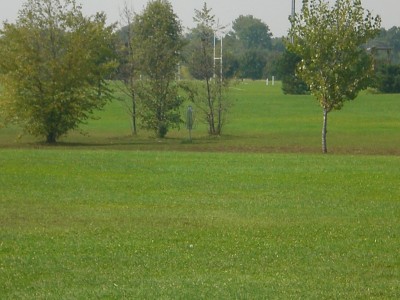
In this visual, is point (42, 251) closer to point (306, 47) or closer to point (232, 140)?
point (306, 47)

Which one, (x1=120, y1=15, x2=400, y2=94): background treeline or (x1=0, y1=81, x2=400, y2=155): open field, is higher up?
(x1=120, y1=15, x2=400, y2=94): background treeline

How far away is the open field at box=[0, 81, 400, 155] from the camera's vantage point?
38.8m

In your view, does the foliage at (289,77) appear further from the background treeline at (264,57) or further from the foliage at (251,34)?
the foliage at (251,34)

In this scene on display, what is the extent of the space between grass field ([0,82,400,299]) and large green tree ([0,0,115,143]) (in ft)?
36.8

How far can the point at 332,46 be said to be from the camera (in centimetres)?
3531

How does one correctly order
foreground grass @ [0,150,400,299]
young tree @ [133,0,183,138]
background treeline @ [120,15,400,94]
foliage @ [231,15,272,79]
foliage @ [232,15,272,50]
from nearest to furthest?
foreground grass @ [0,150,400,299], young tree @ [133,0,183,138], background treeline @ [120,15,400,94], foliage @ [231,15,272,79], foliage @ [232,15,272,50]

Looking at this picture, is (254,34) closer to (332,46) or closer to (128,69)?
(128,69)

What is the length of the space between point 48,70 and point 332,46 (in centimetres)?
1257

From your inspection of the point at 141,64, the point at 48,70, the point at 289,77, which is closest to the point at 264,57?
the point at 289,77

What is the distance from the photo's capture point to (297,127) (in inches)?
2068

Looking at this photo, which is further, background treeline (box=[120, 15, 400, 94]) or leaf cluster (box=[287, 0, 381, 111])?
background treeline (box=[120, 15, 400, 94])

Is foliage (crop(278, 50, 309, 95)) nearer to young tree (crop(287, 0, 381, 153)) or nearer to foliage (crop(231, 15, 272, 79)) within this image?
young tree (crop(287, 0, 381, 153))

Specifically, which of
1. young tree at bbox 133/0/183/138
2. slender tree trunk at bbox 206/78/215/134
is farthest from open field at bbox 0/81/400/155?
young tree at bbox 133/0/183/138

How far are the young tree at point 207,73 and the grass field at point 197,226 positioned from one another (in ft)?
62.1
